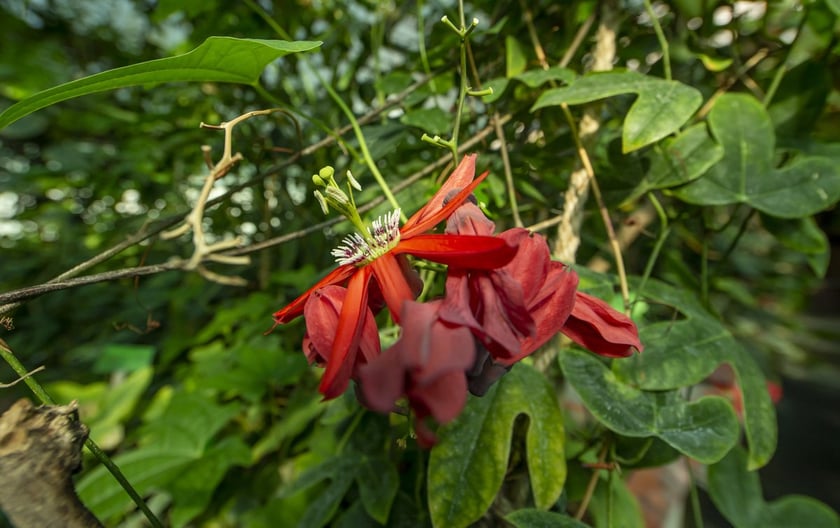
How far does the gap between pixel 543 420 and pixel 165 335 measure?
3.18 ft

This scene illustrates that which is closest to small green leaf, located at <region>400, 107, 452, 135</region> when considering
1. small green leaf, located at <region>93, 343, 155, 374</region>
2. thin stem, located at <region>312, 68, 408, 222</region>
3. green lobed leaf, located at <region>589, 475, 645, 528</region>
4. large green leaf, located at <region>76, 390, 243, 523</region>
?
thin stem, located at <region>312, 68, 408, 222</region>

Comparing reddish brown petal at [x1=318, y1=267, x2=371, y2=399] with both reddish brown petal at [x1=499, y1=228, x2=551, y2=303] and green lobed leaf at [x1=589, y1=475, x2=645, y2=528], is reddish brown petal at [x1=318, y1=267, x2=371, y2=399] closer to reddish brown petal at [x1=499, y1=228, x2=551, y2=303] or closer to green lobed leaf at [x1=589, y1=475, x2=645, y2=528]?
reddish brown petal at [x1=499, y1=228, x2=551, y2=303]

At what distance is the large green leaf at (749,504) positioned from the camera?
1.95ft

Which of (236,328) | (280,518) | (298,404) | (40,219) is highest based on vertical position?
(40,219)

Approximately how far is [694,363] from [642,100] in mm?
230

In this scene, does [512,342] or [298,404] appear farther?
[298,404]

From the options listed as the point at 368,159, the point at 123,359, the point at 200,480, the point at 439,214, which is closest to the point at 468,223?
the point at 439,214

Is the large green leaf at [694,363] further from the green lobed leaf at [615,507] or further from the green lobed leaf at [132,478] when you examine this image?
the green lobed leaf at [132,478]

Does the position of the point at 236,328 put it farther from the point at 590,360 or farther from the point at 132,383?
the point at 590,360

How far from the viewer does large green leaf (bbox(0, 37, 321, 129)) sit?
11.5 inches

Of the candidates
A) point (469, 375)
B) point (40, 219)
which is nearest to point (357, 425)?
point (469, 375)

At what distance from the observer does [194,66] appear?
340 mm

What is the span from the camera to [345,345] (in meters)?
0.25

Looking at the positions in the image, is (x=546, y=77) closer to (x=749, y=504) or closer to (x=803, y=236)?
(x=803, y=236)
